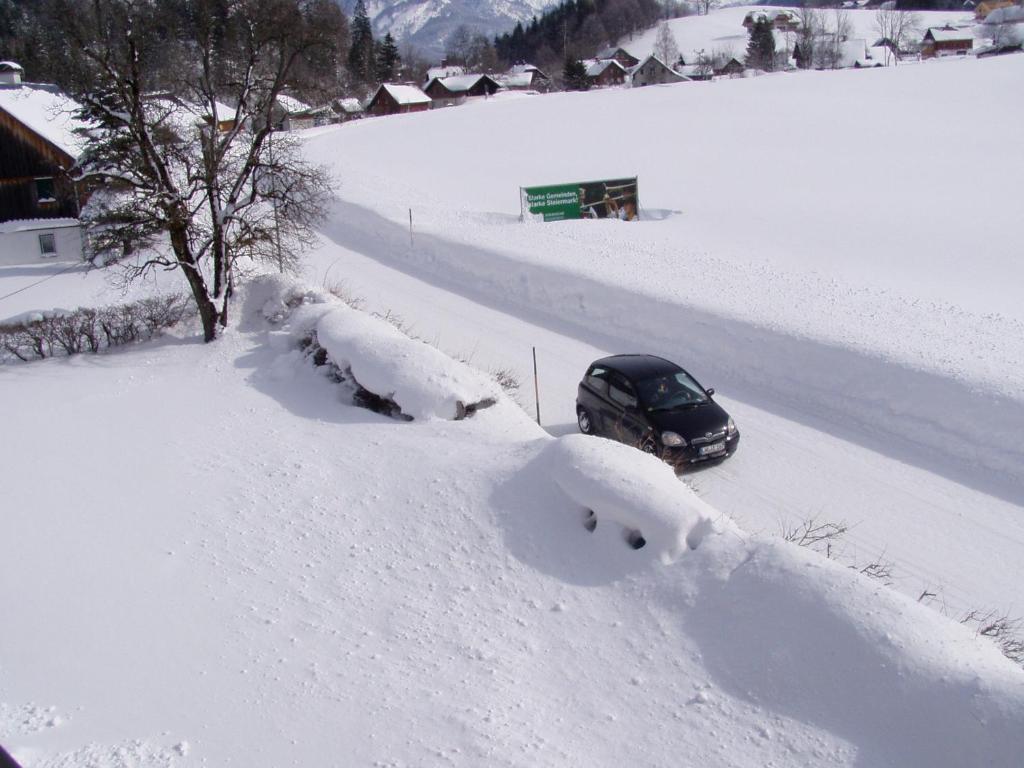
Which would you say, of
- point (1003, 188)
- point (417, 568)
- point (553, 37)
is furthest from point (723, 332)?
point (553, 37)

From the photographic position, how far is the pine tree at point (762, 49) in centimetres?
12538

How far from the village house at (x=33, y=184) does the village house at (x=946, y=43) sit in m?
129

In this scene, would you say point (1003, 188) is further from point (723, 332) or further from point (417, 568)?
point (417, 568)

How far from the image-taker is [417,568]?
8.44 meters

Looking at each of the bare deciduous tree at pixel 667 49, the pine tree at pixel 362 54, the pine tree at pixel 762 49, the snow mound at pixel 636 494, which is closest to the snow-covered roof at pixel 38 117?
the snow mound at pixel 636 494

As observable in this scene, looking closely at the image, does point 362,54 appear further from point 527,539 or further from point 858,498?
point 527,539

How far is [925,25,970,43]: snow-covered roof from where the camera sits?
4932 inches

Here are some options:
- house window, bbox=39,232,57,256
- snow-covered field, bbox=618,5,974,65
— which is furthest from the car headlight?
snow-covered field, bbox=618,5,974,65

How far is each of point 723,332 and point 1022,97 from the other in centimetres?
5197

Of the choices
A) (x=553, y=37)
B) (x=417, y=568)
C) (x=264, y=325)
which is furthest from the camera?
(x=553, y=37)

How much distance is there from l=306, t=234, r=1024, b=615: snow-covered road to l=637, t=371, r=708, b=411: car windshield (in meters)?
1.12

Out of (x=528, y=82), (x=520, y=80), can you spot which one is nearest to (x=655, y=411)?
(x=528, y=82)

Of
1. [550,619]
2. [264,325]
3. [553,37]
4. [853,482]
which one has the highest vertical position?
[553,37]

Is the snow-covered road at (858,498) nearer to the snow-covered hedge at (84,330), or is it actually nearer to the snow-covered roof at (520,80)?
the snow-covered hedge at (84,330)
